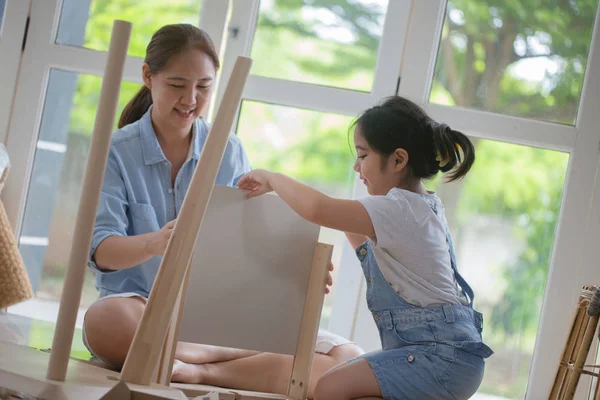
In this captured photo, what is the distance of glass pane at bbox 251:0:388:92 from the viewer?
196 cm

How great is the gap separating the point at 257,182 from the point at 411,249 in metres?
0.30

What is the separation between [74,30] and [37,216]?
0.51 metres

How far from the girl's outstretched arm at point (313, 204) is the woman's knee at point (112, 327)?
1.04 feet

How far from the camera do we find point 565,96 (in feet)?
6.22

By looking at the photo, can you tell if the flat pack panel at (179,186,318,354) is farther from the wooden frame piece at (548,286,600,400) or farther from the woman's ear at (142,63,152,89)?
the wooden frame piece at (548,286,600,400)

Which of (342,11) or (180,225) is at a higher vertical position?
(342,11)

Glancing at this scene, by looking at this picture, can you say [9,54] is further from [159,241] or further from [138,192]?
[159,241]

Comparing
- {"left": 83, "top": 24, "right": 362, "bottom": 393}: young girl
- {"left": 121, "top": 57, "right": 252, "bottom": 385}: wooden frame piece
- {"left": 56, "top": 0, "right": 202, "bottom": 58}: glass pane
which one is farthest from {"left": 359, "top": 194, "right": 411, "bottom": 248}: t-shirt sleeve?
{"left": 56, "top": 0, "right": 202, "bottom": 58}: glass pane

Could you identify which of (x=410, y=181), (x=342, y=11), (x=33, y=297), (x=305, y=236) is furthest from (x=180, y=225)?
(x=33, y=297)

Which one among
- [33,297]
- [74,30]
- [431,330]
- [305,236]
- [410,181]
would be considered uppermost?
[74,30]

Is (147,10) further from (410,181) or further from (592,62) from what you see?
(592,62)

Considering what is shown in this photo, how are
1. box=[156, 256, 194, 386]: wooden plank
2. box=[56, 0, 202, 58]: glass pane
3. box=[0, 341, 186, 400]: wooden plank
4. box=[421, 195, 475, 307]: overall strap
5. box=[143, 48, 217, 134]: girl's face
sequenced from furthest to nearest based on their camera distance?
box=[56, 0, 202, 58]: glass pane < box=[143, 48, 217, 134]: girl's face < box=[421, 195, 475, 307]: overall strap < box=[156, 256, 194, 386]: wooden plank < box=[0, 341, 186, 400]: wooden plank

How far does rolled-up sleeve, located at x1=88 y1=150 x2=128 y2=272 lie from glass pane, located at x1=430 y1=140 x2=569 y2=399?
2.59 ft

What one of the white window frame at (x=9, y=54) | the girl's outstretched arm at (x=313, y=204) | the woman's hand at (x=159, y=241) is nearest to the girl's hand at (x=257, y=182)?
the girl's outstretched arm at (x=313, y=204)
